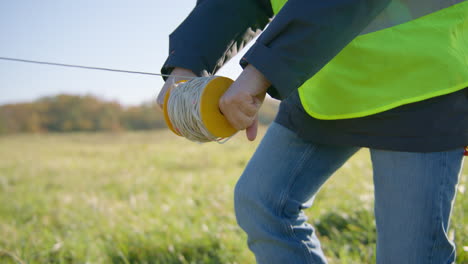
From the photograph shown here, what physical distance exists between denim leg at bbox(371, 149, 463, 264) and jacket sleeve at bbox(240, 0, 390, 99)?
1.26ft

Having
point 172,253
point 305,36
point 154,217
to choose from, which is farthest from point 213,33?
point 154,217

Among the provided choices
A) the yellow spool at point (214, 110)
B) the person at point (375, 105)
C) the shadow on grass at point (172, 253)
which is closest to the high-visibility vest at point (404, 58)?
the person at point (375, 105)

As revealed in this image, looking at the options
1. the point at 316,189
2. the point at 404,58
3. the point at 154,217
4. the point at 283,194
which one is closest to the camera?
the point at 404,58

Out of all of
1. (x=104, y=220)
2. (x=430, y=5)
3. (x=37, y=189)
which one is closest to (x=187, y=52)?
(x=430, y=5)

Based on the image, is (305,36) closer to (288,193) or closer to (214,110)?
(214,110)

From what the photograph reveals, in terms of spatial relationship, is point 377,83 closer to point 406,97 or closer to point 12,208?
point 406,97

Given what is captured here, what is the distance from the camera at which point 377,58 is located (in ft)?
3.72

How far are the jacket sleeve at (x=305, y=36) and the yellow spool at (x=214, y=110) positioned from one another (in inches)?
5.8

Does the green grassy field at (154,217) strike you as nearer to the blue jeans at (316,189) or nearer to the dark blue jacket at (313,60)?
the blue jeans at (316,189)

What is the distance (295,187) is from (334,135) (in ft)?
0.75

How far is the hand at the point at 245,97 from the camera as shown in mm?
1025

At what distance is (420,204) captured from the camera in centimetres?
111

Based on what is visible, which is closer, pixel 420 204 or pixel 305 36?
pixel 305 36

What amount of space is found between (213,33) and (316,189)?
0.68m
